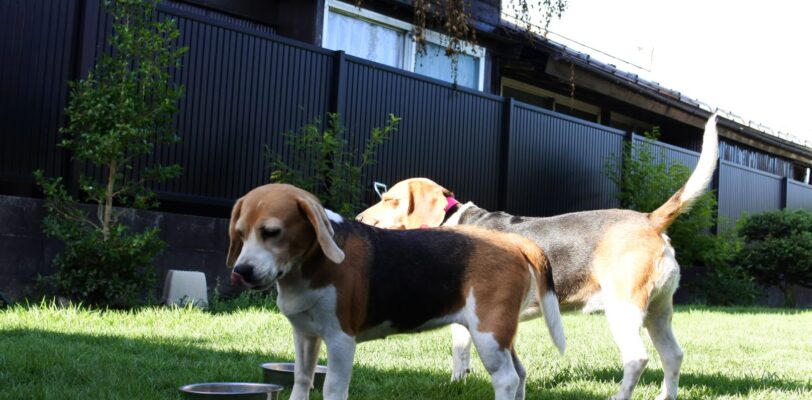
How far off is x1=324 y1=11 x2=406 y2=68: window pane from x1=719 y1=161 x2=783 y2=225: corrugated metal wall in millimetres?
8757

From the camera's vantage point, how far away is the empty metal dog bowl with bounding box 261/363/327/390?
195 inches

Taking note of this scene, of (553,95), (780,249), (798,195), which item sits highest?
(553,95)

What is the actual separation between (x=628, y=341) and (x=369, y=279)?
2186 mm

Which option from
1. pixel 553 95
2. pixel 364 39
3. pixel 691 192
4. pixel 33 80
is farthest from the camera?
pixel 553 95

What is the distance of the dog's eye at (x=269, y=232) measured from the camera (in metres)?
3.87

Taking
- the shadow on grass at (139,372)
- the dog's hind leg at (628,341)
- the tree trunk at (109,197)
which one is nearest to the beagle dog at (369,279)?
the shadow on grass at (139,372)

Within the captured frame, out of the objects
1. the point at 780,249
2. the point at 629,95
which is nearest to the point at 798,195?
the point at 780,249

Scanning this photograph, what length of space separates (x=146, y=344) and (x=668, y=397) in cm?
364

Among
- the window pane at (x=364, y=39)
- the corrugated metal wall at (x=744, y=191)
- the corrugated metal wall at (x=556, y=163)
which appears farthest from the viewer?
the corrugated metal wall at (x=744, y=191)

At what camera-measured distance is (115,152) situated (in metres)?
8.05

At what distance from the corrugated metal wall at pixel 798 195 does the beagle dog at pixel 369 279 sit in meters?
21.4

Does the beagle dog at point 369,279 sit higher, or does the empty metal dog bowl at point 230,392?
the beagle dog at point 369,279

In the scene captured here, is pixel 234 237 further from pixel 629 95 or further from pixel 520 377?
pixel 629 95

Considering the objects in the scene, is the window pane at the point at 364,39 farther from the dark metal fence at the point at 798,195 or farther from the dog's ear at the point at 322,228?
the dark metal fence at the point at 798,195
